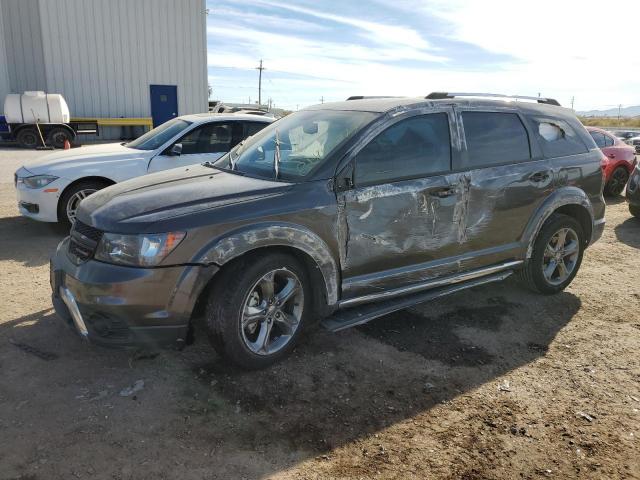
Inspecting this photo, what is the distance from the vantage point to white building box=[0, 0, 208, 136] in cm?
2225

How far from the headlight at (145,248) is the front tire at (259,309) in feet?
1.30

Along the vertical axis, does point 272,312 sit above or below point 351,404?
above

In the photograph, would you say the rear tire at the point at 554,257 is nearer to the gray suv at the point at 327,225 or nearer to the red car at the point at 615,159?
the gray suv at the point at 327,225

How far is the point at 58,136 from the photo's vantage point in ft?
67.6

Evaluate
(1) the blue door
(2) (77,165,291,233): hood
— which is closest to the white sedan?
(2) (77,165,291,233): hood

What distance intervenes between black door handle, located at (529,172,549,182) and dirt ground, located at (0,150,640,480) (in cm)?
121

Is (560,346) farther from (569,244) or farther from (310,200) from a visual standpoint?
(310,200)

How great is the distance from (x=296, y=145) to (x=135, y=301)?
1.76 meters

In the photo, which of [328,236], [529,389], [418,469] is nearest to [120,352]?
[328,236]

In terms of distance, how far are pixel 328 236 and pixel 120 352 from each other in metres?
1.73

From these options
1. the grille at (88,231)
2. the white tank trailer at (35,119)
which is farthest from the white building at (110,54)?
the grille at (88,231)

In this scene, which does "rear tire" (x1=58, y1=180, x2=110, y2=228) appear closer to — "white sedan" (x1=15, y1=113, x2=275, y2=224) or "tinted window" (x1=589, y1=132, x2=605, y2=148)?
"white sedan" (x1=15, y1=113, x2=275, y2=224)

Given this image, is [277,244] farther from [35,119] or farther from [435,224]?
[35,119]

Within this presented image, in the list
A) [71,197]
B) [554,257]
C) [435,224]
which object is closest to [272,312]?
[435,224]
